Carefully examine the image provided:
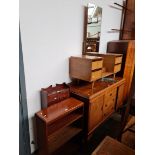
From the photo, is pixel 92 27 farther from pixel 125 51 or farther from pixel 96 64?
pixel 125 51

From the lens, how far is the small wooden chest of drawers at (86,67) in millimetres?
1820

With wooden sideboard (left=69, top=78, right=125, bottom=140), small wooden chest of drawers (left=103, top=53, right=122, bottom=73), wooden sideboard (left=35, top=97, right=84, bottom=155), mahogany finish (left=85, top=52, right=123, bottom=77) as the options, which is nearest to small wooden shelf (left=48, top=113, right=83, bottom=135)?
wooden sideboard (left=35, top=97, right=84, bottom=155)

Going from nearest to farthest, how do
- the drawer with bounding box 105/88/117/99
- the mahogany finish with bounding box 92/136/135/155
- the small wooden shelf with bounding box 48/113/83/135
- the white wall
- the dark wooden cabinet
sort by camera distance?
1. the mahogany finish with bounding box 92/136/135/155
2. the white wall
3. the small wooden shelf with bounding box 48/113/83/135
4. the drawer with bounding box 105/88/117/99
5. the dark wooden cabinet

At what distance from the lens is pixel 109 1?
8.03 feet

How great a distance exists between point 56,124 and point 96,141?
0.71m

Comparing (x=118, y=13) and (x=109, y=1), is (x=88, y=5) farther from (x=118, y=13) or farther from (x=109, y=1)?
(x=118, y=13)

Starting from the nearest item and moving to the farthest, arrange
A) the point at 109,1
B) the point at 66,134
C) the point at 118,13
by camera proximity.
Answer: the point at 66,134 → the point at 109,1 → the point at 118,13

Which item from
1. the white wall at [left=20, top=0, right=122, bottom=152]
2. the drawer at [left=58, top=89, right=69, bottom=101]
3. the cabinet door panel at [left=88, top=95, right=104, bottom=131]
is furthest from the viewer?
the cabinet door panel at [left=88, top=95, right=104, bottom=131]

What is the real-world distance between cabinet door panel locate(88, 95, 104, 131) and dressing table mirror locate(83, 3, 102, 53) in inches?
31.0

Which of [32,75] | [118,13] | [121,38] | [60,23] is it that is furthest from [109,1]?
[32,75]

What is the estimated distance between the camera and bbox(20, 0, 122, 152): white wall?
1.47m

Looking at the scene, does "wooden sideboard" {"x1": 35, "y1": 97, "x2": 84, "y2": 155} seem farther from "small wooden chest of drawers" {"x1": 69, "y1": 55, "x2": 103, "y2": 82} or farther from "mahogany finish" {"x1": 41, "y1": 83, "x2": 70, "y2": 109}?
"small wooden chest of drawers" {"x1": 69, "y1": 55, "x2": 103, "y2": 82}

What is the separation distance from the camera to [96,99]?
1.94 meters
